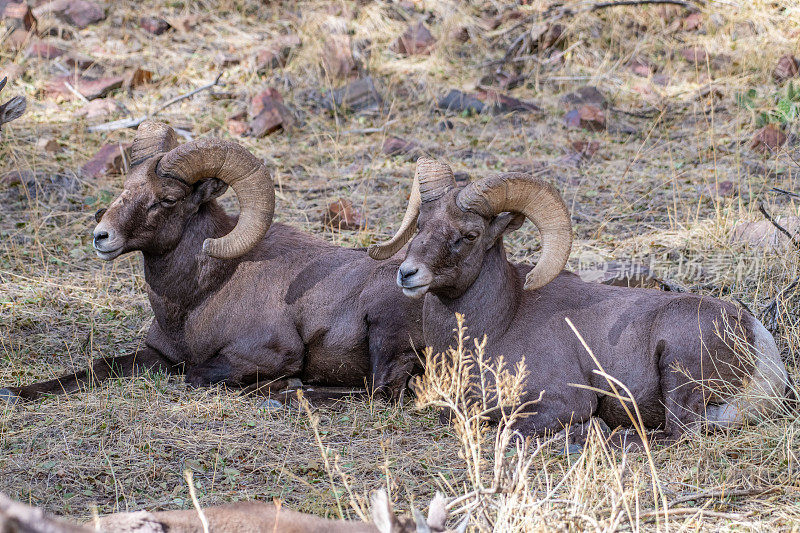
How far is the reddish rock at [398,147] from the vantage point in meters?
11.3

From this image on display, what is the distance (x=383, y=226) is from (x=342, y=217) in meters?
0.43

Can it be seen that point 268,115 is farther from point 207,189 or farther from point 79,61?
point 207,189

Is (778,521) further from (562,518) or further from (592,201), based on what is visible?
(592,201)

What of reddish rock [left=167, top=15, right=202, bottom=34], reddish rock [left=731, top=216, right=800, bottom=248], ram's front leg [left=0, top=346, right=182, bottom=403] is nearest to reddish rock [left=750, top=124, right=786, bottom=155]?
reddish rock [left=731, top=216, right=800, bottom=248]

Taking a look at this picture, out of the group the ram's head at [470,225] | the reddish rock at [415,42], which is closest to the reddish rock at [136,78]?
the reddish rock at [415,42]

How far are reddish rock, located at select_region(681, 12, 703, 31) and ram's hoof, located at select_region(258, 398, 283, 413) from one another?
11054 mm

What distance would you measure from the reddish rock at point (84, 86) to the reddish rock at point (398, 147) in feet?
14.2

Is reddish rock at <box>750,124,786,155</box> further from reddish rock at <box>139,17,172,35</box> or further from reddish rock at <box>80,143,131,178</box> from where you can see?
reddish rock at <box>139,17,172,35</box>

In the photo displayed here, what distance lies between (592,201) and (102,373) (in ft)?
18.5

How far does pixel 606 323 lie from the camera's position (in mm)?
5871

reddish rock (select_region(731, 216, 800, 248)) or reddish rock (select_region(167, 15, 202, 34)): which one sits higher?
reddish rock (select_region(167, 15, 202, 34))

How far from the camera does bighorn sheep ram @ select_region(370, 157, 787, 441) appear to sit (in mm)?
5473

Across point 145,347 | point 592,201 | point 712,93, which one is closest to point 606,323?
point 145,347

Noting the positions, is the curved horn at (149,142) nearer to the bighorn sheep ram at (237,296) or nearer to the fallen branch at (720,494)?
the bighorn sheep ram at (237,296)
